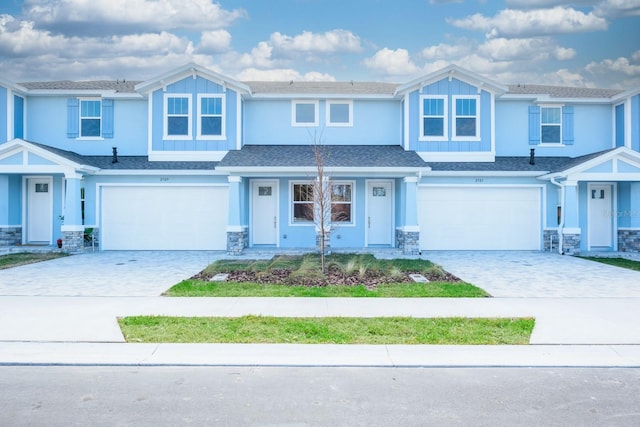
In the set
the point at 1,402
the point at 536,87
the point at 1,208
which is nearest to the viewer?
the point at 1,402

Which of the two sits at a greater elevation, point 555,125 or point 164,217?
point 555,125

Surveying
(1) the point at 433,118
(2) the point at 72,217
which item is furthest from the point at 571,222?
(2) the point at 72,217

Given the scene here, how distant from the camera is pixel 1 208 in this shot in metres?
18.0

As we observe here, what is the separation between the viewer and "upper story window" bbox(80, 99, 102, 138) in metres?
19.4

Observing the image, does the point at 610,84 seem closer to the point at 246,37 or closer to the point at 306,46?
the point at 306,46

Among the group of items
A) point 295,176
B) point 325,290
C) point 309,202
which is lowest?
point 325,290

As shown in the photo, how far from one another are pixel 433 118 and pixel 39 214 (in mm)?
15872

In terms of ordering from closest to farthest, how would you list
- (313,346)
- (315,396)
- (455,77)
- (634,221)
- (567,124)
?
(315,396), (313,346), (634,221), (455,77), (567,124)

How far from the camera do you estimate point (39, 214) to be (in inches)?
738

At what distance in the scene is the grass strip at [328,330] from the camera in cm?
664

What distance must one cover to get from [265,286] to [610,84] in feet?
68.7

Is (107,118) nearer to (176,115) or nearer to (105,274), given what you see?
(176,115)

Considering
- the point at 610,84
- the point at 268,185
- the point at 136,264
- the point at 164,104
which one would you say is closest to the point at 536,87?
the point at 610,84

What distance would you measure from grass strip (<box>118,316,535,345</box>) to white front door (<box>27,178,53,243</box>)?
44.3 feet
